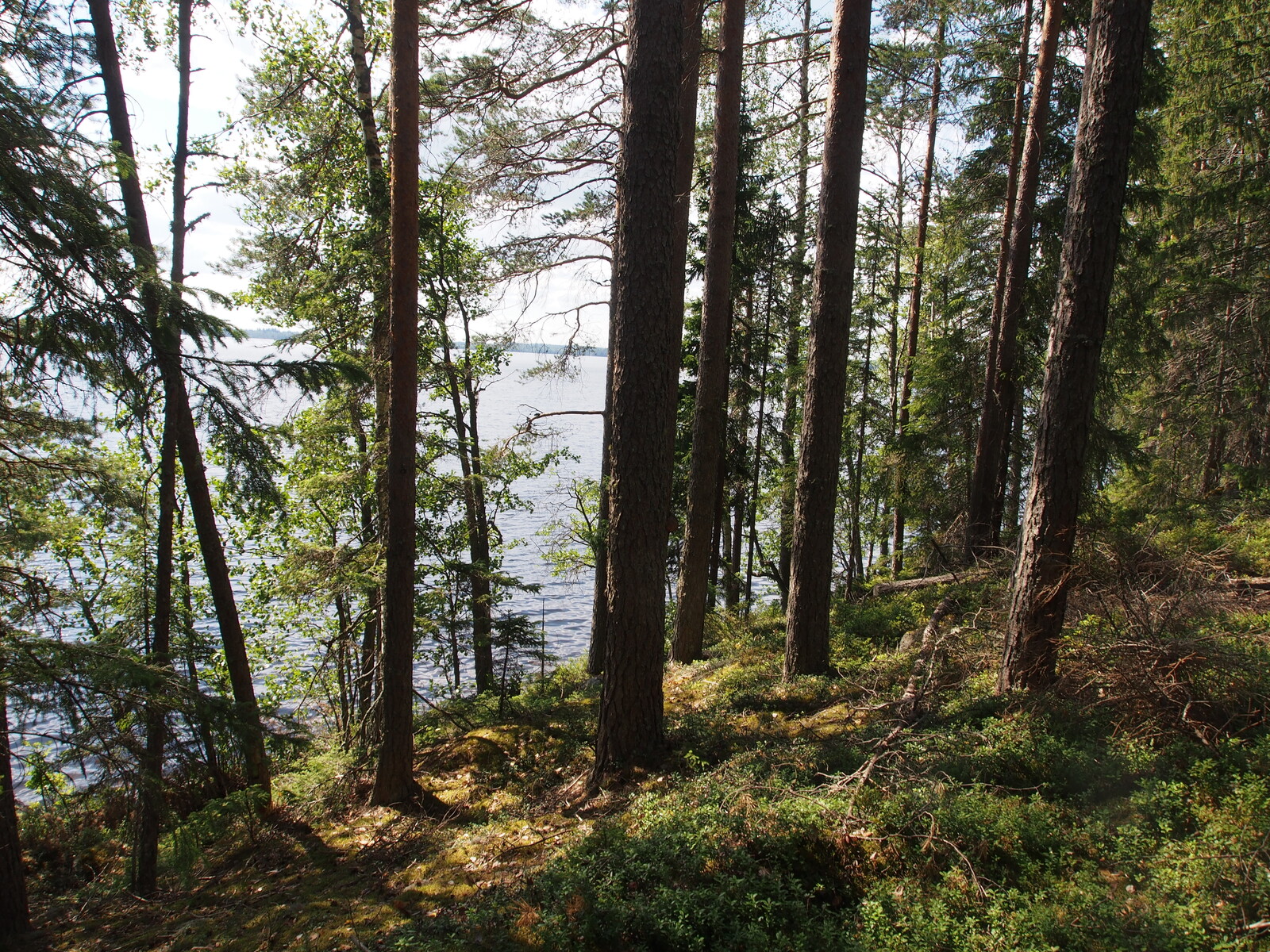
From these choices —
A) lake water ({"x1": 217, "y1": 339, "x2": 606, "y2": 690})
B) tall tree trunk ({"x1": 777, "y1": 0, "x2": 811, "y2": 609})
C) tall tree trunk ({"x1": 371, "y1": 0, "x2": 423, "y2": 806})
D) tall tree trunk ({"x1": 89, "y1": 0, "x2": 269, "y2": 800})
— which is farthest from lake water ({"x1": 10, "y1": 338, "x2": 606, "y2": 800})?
tall tree trunk ({"x1": 777, "y1": 0, "x2": 811, "y2": 609})

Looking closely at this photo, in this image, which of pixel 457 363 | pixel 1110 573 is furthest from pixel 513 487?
pixel 1110 573

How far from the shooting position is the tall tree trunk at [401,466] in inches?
267

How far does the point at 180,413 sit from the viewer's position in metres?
7.74

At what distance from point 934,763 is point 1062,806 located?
2.44ft

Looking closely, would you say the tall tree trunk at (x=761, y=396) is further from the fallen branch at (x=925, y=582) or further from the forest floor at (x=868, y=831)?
the forest floor at (x=868, y=831)

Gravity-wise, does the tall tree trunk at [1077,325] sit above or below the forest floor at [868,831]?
above

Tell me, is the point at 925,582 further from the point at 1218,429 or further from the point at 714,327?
the point at 1218,429

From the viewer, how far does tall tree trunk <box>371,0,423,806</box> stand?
679 centimetres

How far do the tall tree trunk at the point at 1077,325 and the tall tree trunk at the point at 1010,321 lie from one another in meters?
4.89

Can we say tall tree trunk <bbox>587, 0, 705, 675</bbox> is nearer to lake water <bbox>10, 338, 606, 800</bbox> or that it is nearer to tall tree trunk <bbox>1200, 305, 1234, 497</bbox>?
lake water <bbox>10, 338, 606, 800</bbox>

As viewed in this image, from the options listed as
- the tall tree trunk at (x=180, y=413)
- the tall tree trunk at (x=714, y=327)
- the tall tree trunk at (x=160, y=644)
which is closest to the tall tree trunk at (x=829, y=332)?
the tall tree trunk at (x=714, y=327)

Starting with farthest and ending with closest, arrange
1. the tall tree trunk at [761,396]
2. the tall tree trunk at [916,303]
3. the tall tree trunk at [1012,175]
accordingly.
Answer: the tall tree trunk at [761,396]
the tall tree trunk at [916,303]
the tall tree trunk at [1012,175]

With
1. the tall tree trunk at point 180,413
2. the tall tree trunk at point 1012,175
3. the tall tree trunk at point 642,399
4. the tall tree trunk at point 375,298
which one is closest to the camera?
the tall tree trunk at point 180,413

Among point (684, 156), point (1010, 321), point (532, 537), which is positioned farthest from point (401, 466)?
point (532, 537)
